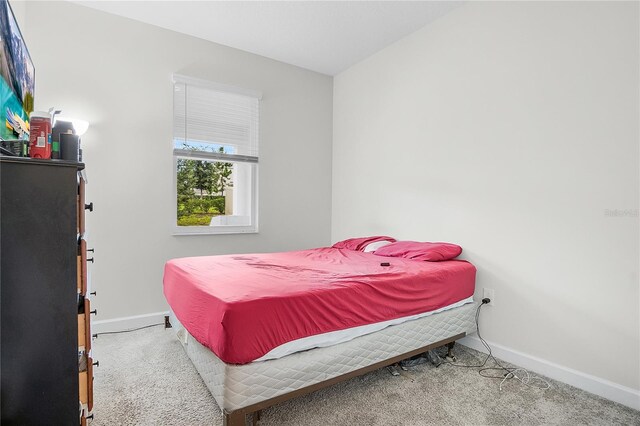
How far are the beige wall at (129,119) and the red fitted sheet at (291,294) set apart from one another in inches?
32.7

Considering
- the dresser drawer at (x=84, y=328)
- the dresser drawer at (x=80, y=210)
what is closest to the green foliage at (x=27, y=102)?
the dresser drawer at (x=80, y=210)

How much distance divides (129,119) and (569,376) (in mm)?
3945

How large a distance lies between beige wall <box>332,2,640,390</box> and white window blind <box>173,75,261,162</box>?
5.19 ft

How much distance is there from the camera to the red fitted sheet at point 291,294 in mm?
1490

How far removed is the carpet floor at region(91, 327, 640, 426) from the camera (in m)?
1.73

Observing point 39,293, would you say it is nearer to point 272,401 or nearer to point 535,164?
point 272,401

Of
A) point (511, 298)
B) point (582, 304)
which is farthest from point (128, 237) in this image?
point (582, 304)

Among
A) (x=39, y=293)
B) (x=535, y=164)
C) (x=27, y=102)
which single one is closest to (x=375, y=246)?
(x=535, y=164)

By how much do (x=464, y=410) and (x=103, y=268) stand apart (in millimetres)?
3009

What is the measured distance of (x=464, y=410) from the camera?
1.81 m

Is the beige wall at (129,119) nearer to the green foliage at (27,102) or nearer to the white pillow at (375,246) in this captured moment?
the green foliage at (27,102)

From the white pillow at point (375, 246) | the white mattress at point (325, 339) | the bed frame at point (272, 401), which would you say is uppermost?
the white pillow at point (375, 246)

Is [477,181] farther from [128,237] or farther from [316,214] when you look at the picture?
[128,237]

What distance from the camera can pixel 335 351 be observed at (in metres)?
1.77
